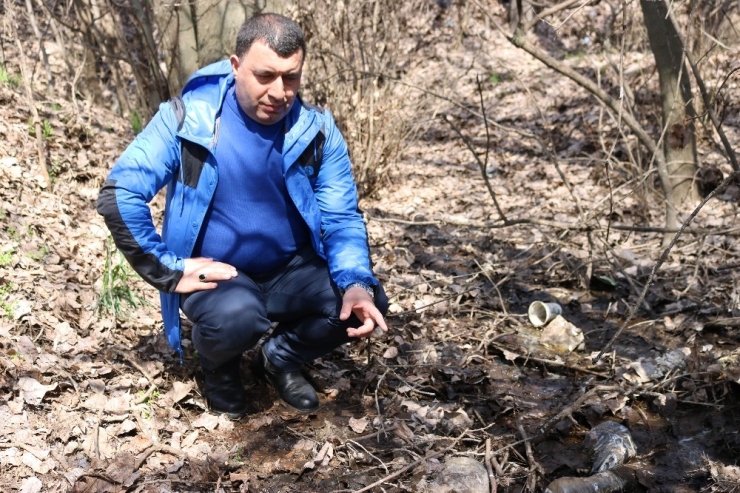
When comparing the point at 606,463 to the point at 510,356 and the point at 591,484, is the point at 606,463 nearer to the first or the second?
the point at 591,484

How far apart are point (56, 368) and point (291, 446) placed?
3.88 ft

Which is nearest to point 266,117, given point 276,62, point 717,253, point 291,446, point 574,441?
point 276,62

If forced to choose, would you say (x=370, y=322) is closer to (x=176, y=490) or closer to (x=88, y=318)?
(x=176, y=490)

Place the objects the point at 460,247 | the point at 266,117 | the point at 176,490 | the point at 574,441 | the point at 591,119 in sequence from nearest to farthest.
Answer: the point at 176,490 < the point at 266,117 < the point at 574,441 < the point at 460,247 < the point at 591,119

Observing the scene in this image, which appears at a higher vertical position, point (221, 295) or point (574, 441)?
point (221, 295)

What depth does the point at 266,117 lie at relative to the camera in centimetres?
327

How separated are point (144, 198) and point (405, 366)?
5.53 ft

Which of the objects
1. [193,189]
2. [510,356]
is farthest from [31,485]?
[510,356]

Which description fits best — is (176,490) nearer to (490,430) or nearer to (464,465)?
(464,465)

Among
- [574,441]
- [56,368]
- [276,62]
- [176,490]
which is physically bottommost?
[574,441]

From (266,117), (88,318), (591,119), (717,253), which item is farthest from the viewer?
(591,119)

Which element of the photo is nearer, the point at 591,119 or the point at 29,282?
the point at 29,282

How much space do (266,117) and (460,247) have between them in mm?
2926

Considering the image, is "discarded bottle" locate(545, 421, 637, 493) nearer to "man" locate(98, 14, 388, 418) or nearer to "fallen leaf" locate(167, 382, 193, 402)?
"man" locate(98, 14, 388, 418)
